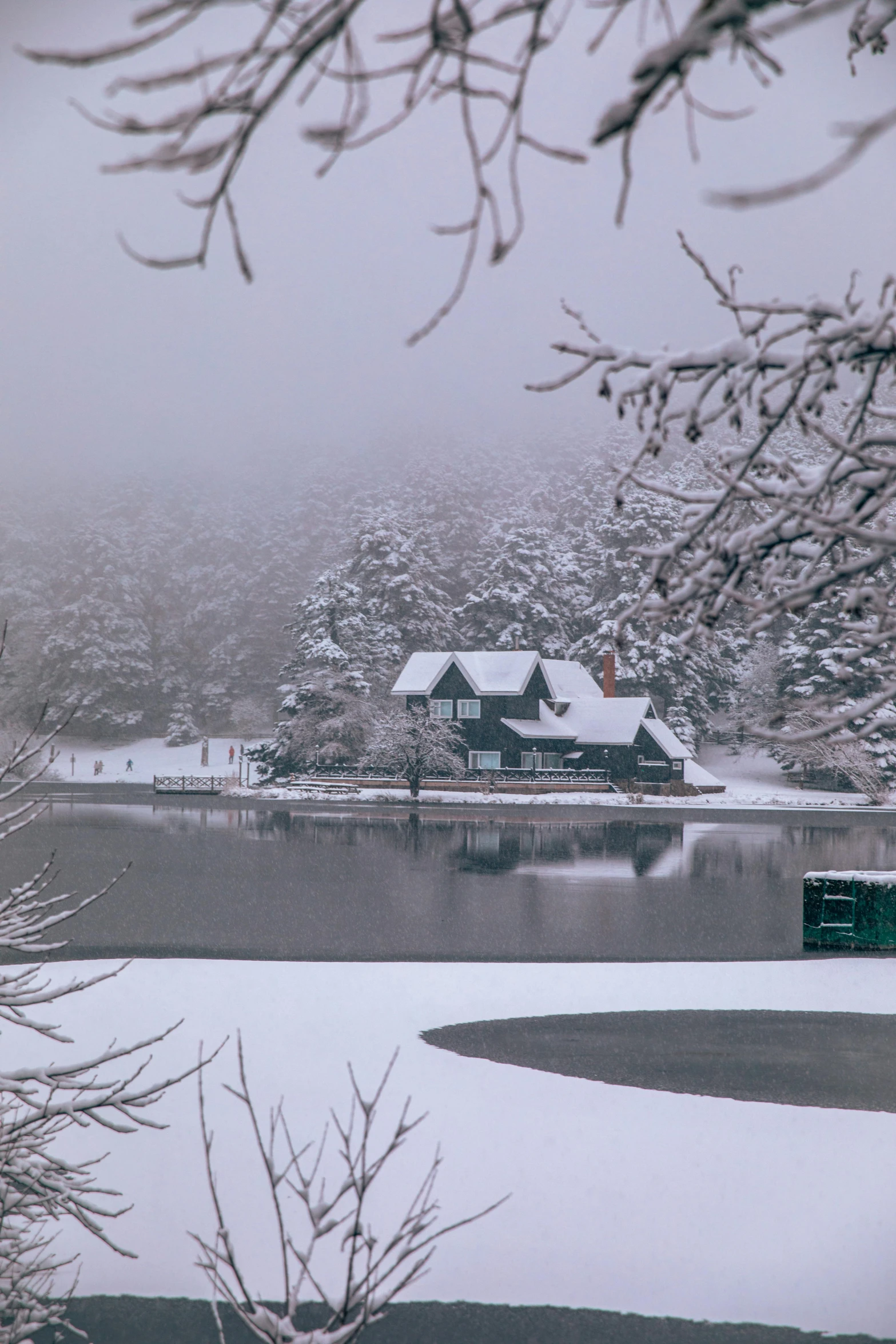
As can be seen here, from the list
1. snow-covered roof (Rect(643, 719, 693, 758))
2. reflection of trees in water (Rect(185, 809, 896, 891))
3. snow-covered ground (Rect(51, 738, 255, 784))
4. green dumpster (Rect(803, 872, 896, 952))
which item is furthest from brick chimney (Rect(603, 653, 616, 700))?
green dumpster (Rect(803, 872, 896, 952))

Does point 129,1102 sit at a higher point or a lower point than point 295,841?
higher

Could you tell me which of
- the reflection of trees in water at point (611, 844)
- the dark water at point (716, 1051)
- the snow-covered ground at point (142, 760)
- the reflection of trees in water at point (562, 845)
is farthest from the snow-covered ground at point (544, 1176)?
the snow-covered ground at point (142, 760)

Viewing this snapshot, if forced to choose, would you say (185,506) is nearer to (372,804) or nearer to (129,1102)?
(372,804)

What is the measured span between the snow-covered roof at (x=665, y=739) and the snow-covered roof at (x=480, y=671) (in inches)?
222

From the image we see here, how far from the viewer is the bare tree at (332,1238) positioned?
323 centimetres

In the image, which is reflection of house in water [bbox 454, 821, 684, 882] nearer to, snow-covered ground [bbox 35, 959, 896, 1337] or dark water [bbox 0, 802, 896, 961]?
dark water [bbox 0, 802, 896, 961]

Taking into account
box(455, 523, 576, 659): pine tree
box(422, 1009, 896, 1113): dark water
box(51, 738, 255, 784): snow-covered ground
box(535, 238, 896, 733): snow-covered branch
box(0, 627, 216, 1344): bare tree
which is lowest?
box(51, 738, 255, 784): snow-covered ground

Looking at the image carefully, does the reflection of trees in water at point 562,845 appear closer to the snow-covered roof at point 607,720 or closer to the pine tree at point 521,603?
the snow-covered roof at point 607,720

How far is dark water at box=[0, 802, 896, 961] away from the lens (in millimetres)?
14484

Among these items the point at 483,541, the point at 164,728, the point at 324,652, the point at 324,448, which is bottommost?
the point at 164,728

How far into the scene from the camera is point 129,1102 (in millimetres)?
4723

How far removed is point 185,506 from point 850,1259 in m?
126

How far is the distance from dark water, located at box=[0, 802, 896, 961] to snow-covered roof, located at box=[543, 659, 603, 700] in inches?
948

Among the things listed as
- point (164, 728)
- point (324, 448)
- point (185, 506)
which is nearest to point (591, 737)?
point (164, 728)
